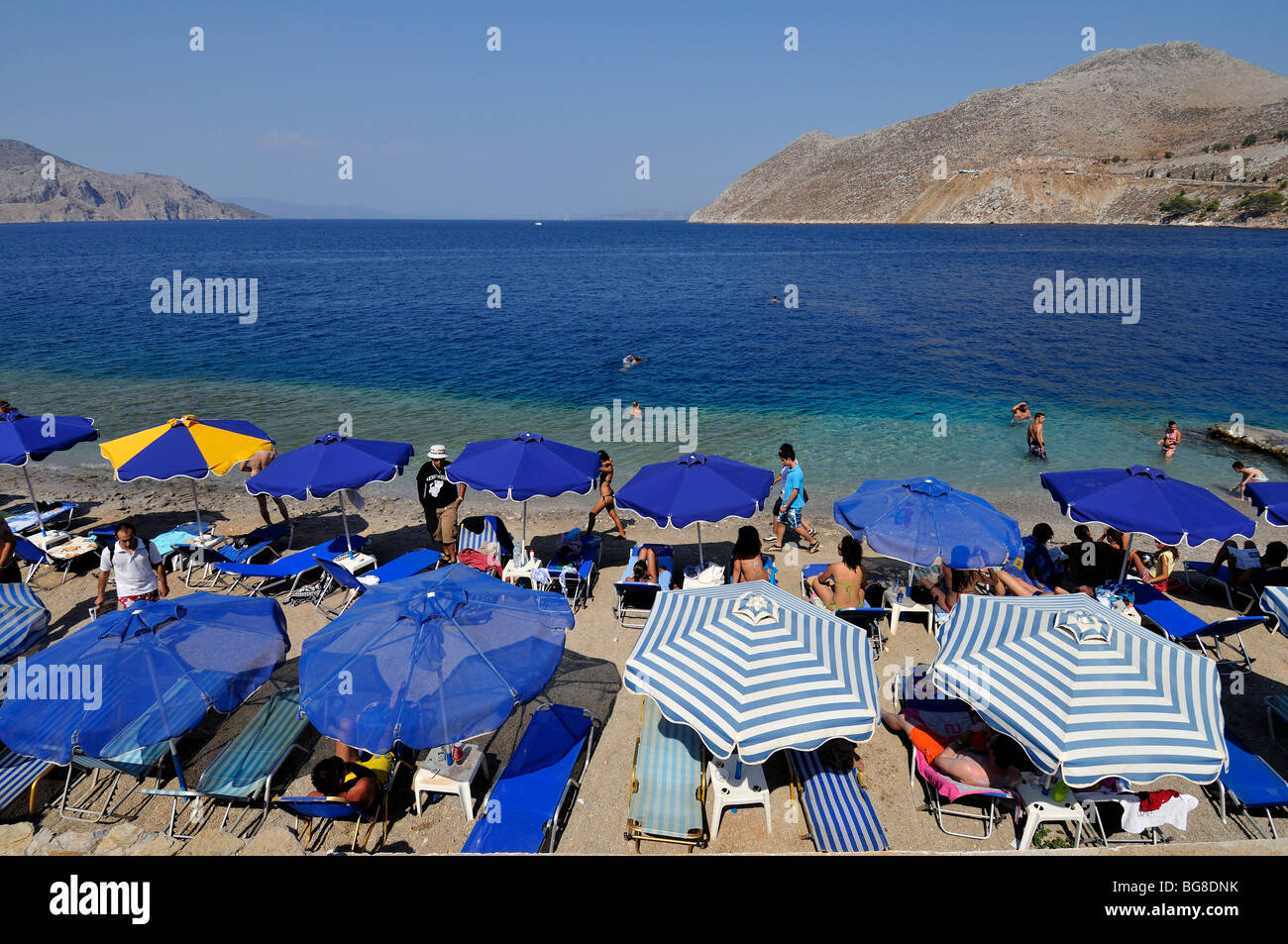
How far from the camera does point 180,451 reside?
10.7 metres

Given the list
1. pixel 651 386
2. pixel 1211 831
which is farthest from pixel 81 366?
pixel 1211 831

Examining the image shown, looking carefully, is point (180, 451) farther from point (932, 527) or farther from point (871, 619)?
point (932, 527)

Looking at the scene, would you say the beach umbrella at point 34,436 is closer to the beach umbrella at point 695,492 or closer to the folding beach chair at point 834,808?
the beach umbrella at point 695,492

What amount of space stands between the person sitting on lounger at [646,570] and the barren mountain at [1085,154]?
135m

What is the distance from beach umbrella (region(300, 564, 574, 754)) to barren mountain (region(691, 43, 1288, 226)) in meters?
139

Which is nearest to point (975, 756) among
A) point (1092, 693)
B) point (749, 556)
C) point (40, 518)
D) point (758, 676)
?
point (1092, 693)

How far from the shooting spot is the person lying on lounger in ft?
21.0

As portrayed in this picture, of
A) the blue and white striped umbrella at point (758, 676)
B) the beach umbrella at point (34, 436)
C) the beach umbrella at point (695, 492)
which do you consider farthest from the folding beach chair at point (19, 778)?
the beach umbrella at point (695, 492)

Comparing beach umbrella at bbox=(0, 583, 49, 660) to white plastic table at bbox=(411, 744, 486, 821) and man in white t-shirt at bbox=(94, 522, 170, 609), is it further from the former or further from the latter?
white plastic table at bbox=(411, 744, 486, 821)

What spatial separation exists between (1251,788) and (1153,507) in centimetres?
373

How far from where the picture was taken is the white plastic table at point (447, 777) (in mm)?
6594
